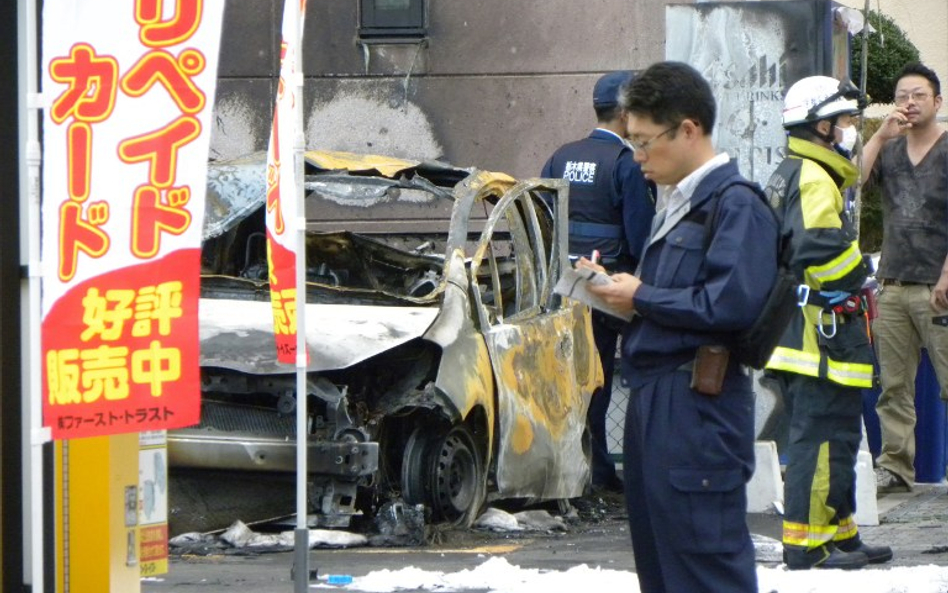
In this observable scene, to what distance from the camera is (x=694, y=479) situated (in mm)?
4570

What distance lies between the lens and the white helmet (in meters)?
6.96

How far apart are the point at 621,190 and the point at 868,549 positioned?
3038 millimetres

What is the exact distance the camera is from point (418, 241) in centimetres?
1049

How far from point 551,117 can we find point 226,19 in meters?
Result: 2.87

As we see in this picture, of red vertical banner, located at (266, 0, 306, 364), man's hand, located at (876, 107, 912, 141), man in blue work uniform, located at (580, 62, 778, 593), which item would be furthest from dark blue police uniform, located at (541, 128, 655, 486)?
man in blue work uniform, located at (580, 62, 778, 593)

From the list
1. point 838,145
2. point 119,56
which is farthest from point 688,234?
point 838,145

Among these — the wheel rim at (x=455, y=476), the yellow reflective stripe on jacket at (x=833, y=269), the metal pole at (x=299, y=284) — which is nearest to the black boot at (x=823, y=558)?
the yellow reflective stripe on jacket at (x=833, y=269)

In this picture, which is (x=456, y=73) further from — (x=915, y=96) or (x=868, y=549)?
(x=868, y=549)

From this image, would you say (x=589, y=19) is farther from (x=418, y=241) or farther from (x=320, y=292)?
(x=320, y=292)

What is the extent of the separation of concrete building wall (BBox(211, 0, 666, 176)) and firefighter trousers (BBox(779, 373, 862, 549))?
26.3 ft

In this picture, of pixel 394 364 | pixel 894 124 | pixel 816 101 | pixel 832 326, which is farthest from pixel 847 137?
pixel 394 364

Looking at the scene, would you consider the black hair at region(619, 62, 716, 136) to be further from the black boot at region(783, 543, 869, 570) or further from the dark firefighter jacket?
the black boot at region(783, 543, 869, 570)

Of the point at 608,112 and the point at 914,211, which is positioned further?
the point at 608,112

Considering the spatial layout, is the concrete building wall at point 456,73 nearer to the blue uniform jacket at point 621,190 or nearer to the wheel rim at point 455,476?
the blue uniform jacket at point 621,190
